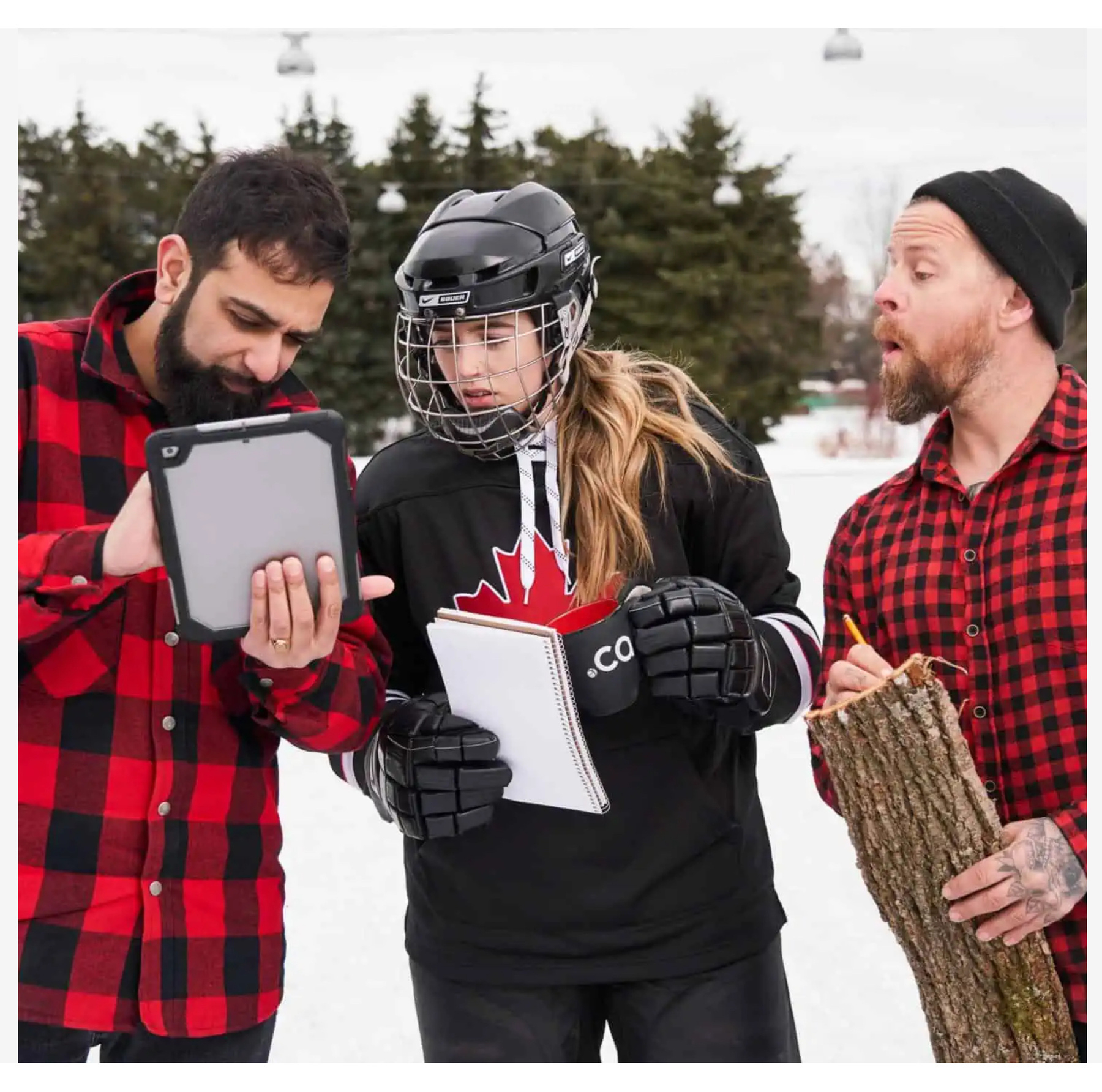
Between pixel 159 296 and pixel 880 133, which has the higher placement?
pixel 880 133

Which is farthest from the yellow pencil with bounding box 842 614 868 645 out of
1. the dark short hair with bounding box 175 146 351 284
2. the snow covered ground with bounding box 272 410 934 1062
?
the dark short hair with bounding box 175 146 351 284

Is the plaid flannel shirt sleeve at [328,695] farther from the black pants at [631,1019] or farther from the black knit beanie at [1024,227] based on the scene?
the black knit beanie at [1024,227]

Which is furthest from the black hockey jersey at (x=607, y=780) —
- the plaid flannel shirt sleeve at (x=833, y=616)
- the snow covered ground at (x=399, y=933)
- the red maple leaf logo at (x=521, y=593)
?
the snow covered ground at (x=399, y=933)

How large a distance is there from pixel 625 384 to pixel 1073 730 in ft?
2.72

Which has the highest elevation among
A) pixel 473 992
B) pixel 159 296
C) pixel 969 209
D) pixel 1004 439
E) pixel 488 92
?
pixel 488 92

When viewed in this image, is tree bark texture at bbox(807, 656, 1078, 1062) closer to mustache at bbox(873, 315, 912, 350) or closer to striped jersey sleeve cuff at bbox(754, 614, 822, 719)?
striped jersey sleeve cuff at bbox(754, 614, 822, 719)

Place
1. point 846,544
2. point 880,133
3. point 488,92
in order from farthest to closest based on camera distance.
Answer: point 488,92
point 880,133
point 846,544

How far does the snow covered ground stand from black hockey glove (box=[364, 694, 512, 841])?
3.35 ft

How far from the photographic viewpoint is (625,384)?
1.94 metres

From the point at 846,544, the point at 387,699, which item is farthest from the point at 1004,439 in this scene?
the point at 387,699

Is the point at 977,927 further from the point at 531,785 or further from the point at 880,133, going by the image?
the point at 880,133

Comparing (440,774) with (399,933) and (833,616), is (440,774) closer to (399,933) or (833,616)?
(833,616)

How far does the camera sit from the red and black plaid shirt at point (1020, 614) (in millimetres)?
1832

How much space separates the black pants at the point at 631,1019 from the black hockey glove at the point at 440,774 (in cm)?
27
